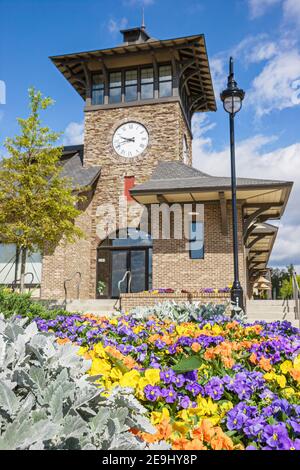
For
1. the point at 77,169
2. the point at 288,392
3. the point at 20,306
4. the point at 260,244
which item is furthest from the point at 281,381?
the point at 260,244

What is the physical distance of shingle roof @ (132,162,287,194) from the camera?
15250 millimetres

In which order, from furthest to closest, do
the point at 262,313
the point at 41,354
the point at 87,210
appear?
the point at 87,210 → the point at 262,313 → the point at 41,354

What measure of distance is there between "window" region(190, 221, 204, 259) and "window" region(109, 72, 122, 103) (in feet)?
30.3

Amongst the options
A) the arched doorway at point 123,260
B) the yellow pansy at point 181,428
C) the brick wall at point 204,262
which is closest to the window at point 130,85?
the arched doorway at point 123,260

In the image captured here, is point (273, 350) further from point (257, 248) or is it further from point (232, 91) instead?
point (257, 248)

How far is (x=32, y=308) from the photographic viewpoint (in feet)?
24.1

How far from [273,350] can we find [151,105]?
19425 millimetres

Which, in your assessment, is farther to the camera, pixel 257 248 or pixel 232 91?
pixel 257 248

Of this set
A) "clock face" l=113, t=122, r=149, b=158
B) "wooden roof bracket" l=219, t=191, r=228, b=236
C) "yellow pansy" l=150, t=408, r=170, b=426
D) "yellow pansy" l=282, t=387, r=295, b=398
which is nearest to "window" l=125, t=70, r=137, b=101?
"clock face" l=113, t=122, r=149, b=158

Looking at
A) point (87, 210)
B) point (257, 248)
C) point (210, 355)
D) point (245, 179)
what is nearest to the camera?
point (210, 355)

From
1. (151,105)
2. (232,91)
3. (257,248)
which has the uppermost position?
(151,105)

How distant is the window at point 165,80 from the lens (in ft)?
70.4

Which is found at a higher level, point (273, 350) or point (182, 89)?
point (182, 89)
